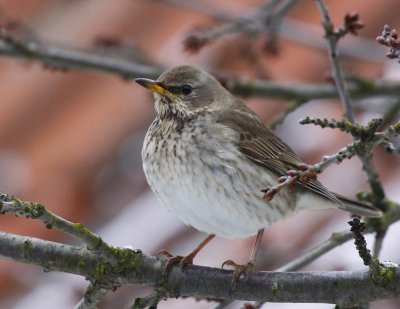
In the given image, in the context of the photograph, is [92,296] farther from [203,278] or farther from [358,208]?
[358,208]

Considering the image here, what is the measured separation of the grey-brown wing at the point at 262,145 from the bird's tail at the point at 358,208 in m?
0.06

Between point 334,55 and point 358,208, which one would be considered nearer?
point 334,55

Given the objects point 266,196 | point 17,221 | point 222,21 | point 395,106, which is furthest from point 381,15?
point 266,196

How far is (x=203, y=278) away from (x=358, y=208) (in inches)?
48.3

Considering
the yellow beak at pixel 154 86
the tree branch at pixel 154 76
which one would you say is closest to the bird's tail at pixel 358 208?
the tree branch at pixel 154 76

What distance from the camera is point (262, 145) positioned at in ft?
16.2

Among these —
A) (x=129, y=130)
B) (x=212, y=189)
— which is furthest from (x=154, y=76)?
(x=129, y=130)

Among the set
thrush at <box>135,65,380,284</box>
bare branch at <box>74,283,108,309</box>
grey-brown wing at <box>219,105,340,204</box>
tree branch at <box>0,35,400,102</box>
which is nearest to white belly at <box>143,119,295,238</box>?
thrush at <box>135,65,380,284</box>

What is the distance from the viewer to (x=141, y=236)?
6.24 m

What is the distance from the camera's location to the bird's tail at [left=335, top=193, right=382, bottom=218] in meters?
4.45

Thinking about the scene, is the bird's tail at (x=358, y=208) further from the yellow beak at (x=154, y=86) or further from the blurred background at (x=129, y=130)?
the yellow beak at (x=154, y=86)

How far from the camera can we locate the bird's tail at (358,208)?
4.45 metres

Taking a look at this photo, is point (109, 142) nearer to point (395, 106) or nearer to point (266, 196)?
point (395, 106)

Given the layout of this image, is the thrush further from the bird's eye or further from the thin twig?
the thin twig
